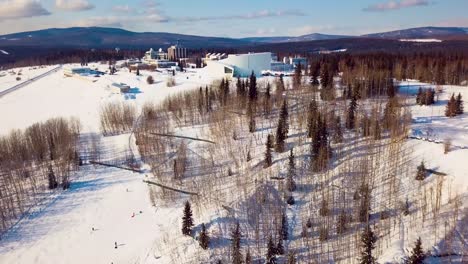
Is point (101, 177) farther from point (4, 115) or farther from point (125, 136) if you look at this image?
point (4, 115)

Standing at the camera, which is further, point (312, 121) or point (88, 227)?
point (312, 121)

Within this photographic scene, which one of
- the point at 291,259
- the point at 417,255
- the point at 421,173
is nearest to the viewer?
the point at 417,255

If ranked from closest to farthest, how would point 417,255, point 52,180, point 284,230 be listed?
1. point 417,255
2. point 284,230
3. point 52,180

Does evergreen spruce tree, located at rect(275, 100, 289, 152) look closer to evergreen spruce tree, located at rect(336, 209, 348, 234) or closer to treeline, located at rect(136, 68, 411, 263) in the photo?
treeline, located at rect(136, 68, 411, 263)

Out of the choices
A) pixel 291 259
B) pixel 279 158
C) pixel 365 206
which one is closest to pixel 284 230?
pixel 291 259

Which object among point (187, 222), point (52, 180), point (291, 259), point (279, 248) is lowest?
point (279, 248)

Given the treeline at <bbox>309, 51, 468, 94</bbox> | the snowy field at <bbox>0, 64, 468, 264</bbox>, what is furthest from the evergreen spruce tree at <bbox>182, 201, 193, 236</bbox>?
the treeline at <bbox>309, 51, 468, 94</bbox>

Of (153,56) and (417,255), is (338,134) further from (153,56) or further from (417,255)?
(153,56)

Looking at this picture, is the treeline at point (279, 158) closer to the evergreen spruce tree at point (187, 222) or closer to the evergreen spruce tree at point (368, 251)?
the evergreen spruce tree at point (187, 222)
